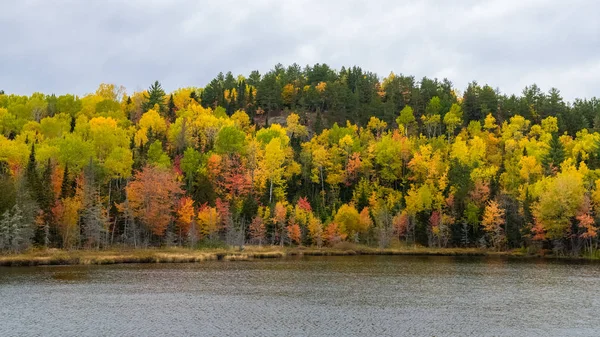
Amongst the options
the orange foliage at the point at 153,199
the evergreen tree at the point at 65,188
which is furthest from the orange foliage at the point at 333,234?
the evergreen tree at the point at 65,188

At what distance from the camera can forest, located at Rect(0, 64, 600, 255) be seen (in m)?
89.1

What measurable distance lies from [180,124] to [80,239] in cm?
5737

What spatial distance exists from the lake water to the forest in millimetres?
23166

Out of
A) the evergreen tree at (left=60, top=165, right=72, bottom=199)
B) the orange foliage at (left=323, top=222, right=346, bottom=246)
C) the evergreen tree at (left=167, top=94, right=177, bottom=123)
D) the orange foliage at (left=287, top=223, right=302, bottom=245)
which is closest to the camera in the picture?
the evergreen tree at (left=60, top=165, right=72, bottom=199)

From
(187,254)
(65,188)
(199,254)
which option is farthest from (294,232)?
(65,188)

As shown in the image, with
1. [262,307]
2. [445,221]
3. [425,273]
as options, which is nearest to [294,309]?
[262,307]

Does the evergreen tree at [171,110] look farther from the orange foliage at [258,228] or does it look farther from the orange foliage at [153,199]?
the orange foliage at [258,228]

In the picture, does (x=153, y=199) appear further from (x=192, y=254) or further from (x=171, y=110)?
(x=171, y=110)

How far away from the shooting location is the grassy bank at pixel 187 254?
70950mm

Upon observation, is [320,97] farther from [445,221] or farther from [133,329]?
[133,329]

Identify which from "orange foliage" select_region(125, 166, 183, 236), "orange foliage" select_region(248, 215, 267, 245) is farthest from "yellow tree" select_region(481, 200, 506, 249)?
"orange foliage" select_region(125, 166, 183, 236)

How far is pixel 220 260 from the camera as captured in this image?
270ft

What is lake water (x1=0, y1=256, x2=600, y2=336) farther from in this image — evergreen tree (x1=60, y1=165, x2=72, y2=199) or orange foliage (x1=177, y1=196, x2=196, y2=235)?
evergreen tree (x1=60, y1=165, x2=72, y2=199)

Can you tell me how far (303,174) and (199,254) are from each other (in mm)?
48957
